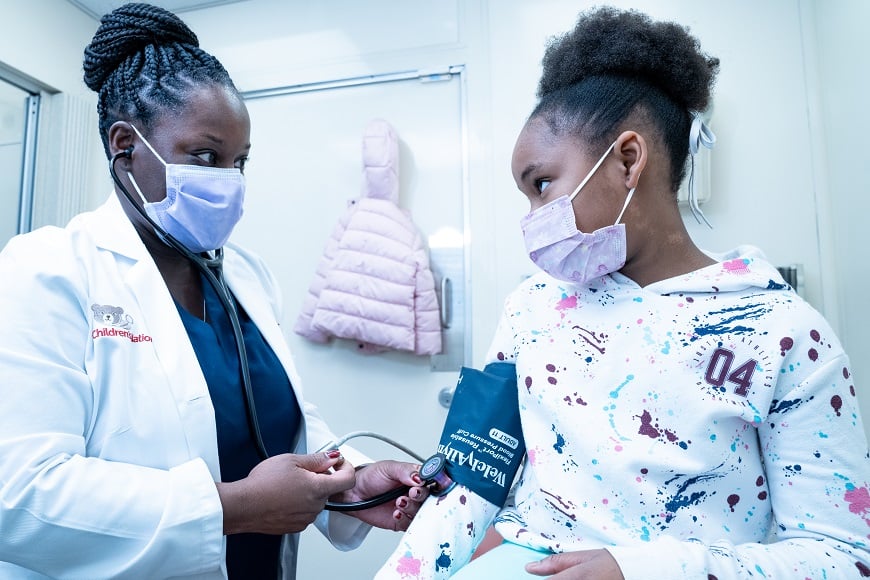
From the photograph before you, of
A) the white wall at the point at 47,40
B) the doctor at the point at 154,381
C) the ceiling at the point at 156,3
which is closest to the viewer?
the doctor at the point at 154,381

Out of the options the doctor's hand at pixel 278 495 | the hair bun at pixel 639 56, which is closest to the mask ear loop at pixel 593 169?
the hair bun at pixel 639 56

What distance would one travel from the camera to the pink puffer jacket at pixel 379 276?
76.5 inches

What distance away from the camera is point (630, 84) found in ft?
2.89

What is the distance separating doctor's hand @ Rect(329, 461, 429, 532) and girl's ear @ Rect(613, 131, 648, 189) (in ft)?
1.91

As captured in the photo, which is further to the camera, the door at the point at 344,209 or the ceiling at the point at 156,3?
the ceiling at the point at 156,3

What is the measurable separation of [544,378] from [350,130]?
1.61m

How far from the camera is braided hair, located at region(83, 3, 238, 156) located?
1.01 metres

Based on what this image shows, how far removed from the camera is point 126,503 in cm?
75

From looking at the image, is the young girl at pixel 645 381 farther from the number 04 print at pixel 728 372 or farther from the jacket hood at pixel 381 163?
the jacket hood at pixel 381 163

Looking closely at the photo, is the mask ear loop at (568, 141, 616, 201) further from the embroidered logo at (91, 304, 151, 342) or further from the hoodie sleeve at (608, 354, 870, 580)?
the embroidered logo at (91, 304, 151, 342)

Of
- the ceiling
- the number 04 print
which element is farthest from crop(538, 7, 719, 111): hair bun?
the ceiling

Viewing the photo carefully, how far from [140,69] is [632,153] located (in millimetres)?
873

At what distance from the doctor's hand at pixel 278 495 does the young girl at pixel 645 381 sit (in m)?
0.15

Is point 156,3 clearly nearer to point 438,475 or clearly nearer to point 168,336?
point 168,336
